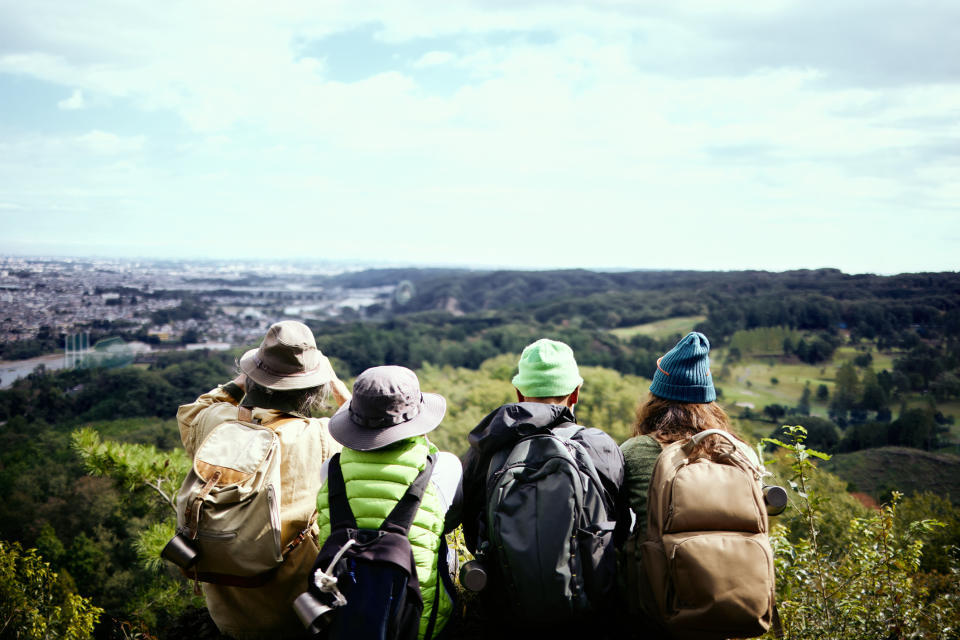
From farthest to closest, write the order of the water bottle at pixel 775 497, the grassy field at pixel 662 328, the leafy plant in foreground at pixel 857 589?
the grassy field at pixel 662 328 → the leafy plant in foreground at pixel 857 589 → the water bottle at pixel 775 497

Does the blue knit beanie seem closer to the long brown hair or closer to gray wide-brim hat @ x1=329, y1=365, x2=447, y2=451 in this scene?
the long brown hair

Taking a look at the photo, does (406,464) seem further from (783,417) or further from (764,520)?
(783,417)

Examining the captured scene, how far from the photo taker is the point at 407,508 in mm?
2064

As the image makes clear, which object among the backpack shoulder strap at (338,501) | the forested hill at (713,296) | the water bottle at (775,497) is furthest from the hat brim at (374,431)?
the forested hill at (713,296)

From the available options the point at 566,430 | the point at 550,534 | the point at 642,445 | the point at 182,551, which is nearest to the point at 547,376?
the point at 566,430

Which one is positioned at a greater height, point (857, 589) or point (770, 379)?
point (857, 589)

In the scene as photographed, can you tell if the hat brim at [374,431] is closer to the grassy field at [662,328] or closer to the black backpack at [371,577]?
the black backpack at [371,577]

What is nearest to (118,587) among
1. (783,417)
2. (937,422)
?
(783,417)

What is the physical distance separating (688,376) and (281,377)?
1.83 metres

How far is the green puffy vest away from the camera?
6.79ft

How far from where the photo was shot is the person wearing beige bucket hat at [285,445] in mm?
2369

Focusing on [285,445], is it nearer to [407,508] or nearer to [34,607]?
[407,508]

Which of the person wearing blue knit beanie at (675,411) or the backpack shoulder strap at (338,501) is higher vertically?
the person wearing blue knit beanie at (675,411)

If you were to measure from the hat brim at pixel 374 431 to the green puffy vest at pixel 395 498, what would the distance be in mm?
70
